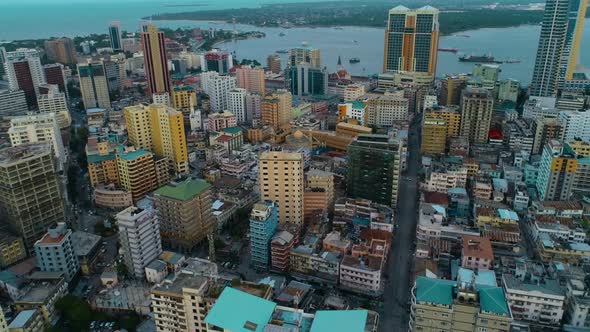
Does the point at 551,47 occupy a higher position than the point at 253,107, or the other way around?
the point at 551,47

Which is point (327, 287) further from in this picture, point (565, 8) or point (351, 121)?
point (565, 8)

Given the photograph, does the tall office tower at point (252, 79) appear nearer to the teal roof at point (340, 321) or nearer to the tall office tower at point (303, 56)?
the tall office tower at point (303, 56)

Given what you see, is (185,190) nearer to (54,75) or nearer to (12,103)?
(12,103)

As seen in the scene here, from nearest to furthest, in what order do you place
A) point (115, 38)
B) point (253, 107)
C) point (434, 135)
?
point (434, 135)
point (253, 107)
point (115, 38)

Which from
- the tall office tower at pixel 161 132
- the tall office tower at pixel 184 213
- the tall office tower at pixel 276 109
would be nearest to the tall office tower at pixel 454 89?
the tall office tower at pixel 276 109

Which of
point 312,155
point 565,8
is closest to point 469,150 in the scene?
point 312,155

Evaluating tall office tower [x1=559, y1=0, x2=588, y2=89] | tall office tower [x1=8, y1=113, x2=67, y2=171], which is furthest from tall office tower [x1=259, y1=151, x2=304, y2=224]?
tall office tower [x1=559, y1=0, x2=588, y2=89]

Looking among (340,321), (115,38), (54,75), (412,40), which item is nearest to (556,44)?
(412,40)
